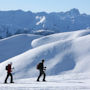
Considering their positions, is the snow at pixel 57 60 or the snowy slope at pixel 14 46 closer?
the snow at pixel 57 60

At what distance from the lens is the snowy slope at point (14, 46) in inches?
3036

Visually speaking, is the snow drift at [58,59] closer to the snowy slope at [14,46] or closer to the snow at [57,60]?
the snow at [57,60]

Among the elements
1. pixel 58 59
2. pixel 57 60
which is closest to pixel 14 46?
pixel 58 59

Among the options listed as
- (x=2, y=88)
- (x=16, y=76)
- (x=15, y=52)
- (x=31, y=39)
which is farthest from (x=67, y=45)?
(x=31, y=39)

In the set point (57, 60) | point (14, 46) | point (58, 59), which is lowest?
point (57, 60)

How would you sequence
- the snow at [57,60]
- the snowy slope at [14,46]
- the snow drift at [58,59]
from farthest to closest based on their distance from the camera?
the snowy slope at [14,46], the snow drift at [58,59], the snow at [57,60]

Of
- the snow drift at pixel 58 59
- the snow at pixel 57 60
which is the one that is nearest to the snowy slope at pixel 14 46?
the snow drift at pixel 58 59

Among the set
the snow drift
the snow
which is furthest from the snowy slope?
the snow

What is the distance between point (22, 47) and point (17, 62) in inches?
1673

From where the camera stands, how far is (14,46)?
272 ft

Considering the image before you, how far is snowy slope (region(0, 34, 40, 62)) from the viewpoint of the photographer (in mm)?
77125

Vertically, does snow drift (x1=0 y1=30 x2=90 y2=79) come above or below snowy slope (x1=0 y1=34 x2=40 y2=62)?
below

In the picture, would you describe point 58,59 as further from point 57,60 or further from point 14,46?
point 14,46

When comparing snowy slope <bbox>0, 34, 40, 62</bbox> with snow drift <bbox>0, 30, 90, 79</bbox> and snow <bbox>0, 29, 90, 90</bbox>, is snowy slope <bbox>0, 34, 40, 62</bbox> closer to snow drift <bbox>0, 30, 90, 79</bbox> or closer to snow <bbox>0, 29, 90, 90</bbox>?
snow drift <bbox>0, 30, 90, 79</bbox>
